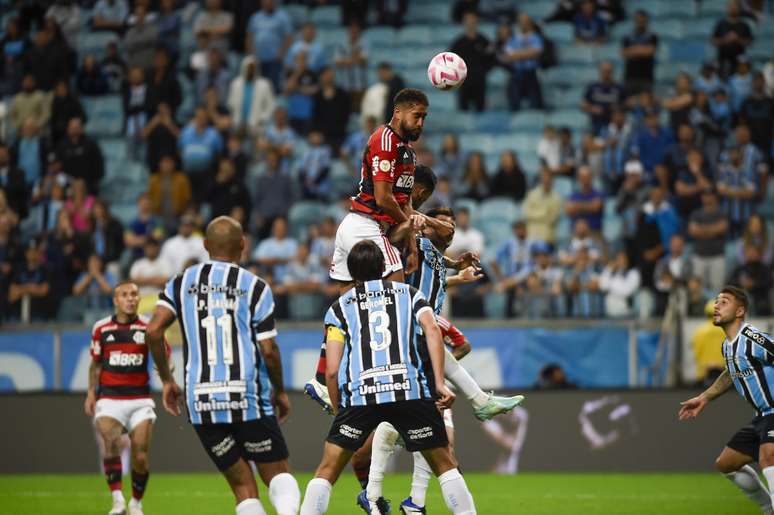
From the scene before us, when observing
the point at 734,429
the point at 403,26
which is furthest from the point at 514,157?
the point at 734,429

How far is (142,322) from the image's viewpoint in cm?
1175

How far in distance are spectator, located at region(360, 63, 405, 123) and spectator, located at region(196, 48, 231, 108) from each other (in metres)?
2.52

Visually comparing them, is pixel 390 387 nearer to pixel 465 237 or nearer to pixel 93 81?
pixel 465 237

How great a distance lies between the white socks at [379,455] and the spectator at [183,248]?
8312 millimetres

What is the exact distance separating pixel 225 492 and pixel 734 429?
584cm

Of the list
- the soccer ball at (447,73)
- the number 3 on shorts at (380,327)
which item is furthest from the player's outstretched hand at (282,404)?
the soccer ball at (447,73)

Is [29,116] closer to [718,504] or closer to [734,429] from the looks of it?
[734,429]

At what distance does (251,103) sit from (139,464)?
35.9ft

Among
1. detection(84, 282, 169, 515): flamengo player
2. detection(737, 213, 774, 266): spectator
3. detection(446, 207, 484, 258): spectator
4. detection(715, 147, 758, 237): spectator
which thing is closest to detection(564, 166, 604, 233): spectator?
detection(446, 207, 484, 258): spectator

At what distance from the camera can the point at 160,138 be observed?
68.0ft

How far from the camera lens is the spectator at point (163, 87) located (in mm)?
21516

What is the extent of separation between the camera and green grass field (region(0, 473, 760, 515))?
11.5 meters

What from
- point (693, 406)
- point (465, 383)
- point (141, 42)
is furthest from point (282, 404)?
point (141, 42)

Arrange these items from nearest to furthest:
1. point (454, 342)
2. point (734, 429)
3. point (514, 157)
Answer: point (454, 342)
point (734, 429)
point (514, 157)
